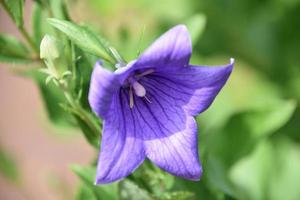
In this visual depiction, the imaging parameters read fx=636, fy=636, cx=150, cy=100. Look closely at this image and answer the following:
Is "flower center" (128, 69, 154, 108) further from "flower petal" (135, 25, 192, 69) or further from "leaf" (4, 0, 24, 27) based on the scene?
"leaf" (4, 0, 24, 27)

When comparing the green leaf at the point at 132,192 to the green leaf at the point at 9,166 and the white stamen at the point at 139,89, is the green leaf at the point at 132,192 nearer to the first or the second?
the white stamen at the point at 139,89

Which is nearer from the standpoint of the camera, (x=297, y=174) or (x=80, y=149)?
(x=297, y=174)

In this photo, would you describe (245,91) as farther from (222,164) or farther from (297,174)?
(222,164)

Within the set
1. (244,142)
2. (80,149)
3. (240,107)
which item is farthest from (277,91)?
(80,149)

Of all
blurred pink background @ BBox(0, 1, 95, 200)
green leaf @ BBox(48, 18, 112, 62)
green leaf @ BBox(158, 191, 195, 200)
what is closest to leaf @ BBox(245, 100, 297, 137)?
green leaf @ BBox(158, 191, 195, 200)

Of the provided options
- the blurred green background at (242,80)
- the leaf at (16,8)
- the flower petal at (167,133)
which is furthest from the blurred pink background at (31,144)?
the flower petal at (167,133)

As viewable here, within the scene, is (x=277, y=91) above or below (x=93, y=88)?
below

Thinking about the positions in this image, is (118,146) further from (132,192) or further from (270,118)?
(270,118)

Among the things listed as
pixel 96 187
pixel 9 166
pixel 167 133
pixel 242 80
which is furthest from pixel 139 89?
pixel 242 80
